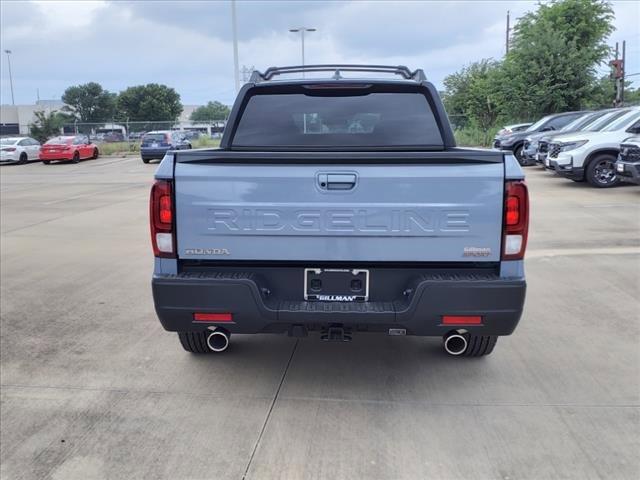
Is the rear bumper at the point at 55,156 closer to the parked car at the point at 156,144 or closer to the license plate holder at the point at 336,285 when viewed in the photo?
the parked car at the point at 156,144

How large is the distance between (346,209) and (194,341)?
5.92ft

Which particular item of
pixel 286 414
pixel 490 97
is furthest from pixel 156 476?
pixel 490 97

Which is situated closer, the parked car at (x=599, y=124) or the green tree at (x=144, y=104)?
the parked car at (x=599, y=124)

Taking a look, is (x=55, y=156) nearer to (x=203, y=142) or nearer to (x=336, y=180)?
(x=203, y=142)

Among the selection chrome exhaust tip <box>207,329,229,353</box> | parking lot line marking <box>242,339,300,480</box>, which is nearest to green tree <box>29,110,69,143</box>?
chrome exhaust tip <box>207,329,229,353</box>

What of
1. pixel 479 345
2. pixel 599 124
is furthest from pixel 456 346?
pixel 599 124

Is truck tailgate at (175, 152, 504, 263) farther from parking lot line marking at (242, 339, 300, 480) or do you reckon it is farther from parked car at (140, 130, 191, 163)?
parked car at (140, 130, 191, 163)

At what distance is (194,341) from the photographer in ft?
14.4

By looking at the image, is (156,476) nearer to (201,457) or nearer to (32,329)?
(201,457)

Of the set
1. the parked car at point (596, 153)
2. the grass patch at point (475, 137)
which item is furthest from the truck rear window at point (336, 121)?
the grass patch at point (475, 137)

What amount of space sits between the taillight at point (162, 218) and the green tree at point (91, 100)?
7964cm

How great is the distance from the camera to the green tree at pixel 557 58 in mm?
26359

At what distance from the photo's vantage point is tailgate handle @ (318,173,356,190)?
10.9 ft

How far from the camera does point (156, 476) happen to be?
120 inches
